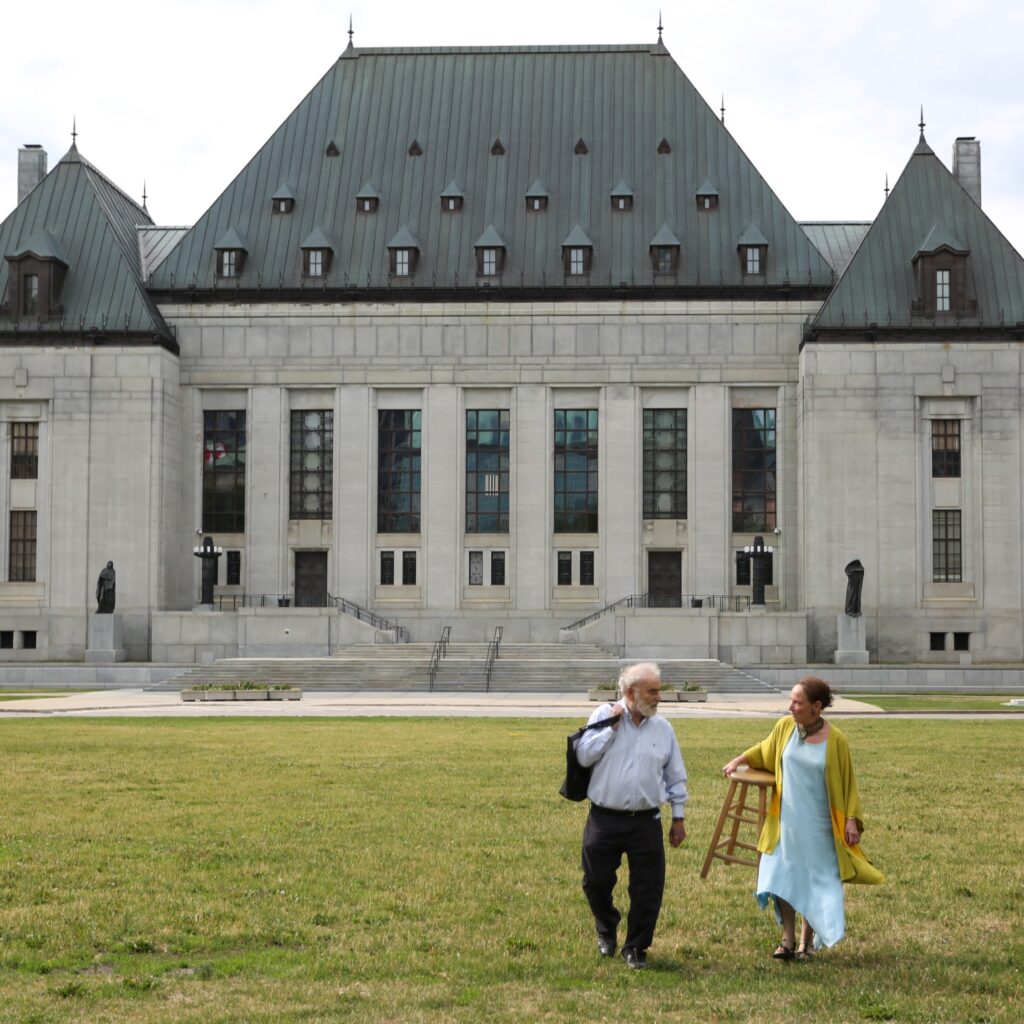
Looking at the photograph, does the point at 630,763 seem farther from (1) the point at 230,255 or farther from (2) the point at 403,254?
(1) the point at 230,255

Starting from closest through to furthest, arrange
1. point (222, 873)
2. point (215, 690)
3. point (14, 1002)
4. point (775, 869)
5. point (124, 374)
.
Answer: point (14, 1002) → point (775, 869) → point (222, 873) → point (215, 690) → point (124, 374)

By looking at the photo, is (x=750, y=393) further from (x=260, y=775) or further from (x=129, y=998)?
(x=129, y=998)

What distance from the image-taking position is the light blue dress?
1080 cm

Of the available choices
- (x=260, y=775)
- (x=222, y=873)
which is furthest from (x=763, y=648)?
(x=222, y=873)

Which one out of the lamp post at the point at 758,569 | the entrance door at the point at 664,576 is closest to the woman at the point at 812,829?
the lamp post at the point at 758,569

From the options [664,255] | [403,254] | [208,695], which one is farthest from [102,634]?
[664,255]

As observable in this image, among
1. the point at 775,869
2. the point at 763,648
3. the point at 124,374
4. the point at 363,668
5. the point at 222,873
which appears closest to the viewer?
the point at 775,869

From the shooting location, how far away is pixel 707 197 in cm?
6638

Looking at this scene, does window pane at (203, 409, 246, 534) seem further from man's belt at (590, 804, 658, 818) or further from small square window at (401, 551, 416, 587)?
man's belt at (590, 804, 658, 818)

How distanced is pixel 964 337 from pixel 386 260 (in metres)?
24.4

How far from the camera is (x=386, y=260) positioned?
65.4m

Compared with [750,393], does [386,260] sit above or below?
above

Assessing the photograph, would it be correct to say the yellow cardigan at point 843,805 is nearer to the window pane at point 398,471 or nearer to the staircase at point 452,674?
the staircase at point 452,674

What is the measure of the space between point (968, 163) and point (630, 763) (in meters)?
65.3
